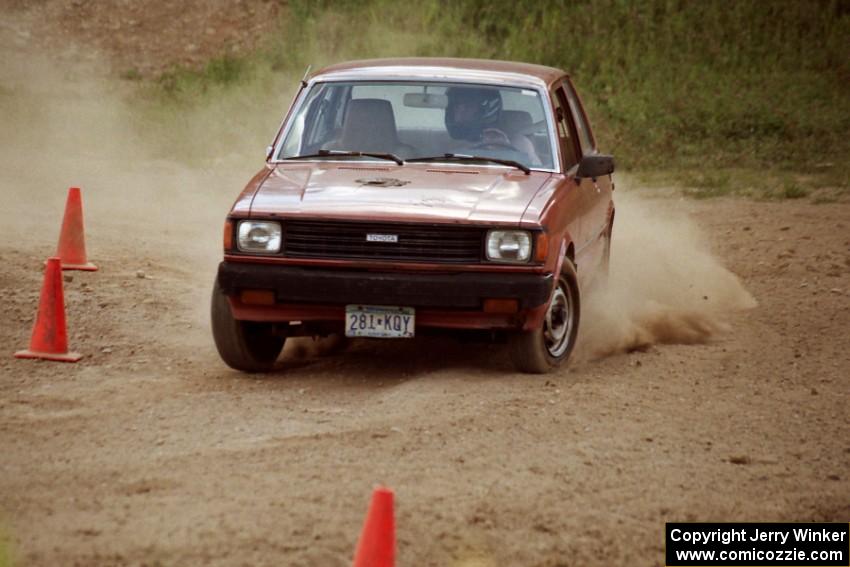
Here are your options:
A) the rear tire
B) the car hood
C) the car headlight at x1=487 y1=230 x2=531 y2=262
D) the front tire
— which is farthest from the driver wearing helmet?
the rear tire

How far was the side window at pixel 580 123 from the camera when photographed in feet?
33.2

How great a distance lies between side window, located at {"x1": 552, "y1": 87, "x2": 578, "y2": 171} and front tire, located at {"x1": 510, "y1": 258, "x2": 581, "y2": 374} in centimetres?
84

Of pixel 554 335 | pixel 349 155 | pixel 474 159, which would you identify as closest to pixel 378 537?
pixel 554 335

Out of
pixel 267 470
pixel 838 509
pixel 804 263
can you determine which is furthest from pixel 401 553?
pixel 804 263

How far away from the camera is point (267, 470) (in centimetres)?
645

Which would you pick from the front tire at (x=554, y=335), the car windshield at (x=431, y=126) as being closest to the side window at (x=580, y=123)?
the car windshield at (x=431, y=126)

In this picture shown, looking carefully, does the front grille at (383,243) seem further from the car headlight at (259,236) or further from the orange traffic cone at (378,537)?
the orange traffic cone at (378,537)

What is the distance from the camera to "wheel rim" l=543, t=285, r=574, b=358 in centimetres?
859

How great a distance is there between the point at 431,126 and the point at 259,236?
1605mm

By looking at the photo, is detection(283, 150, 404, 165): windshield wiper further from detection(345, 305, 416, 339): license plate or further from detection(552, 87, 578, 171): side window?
detection(345, 305, 416, 339): license plate

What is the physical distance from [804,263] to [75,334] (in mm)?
6296

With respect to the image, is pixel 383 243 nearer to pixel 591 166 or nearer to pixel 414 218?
pixel 414 218

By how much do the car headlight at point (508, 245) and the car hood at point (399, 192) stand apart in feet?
0.23

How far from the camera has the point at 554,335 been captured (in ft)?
28.5
